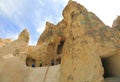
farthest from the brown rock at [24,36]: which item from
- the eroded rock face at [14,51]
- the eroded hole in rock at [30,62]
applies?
the eroded hole in rock at [30,62]

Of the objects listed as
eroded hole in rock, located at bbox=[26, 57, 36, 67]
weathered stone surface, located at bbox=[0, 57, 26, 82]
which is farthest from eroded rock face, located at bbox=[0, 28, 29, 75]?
eroded hole in rock, located at bbox=[26, 57, 36, 67]

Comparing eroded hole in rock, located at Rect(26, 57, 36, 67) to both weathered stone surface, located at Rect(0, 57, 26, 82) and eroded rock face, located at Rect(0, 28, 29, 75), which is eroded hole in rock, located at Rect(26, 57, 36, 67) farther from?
weathered stone surface, located at Rect(0, 57, 26, 82)

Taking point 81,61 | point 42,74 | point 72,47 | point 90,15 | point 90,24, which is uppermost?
point 90,15

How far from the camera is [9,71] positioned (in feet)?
43.2

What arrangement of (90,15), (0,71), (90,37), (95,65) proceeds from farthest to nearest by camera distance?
1. (0,71)
2. (90,15)
3. (90,37)
4. (95,65)

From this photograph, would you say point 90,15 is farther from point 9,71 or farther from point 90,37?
point 9,71

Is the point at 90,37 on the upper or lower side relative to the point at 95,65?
upper

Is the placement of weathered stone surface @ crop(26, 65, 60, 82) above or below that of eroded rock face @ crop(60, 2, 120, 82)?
below

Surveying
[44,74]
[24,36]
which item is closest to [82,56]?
[44,74]

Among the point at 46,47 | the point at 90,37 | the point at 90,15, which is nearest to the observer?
the point at 90,37

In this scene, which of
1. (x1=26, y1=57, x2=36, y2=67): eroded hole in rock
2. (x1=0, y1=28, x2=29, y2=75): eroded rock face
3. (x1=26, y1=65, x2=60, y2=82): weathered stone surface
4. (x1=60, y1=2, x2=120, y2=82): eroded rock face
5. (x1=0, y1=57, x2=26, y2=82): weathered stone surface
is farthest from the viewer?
(x1=26, y1=57, x2=36, y2=67): eroded hole in rock

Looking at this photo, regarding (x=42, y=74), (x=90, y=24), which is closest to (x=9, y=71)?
(x=42, y=74)

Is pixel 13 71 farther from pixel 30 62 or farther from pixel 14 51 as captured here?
pixel 30 62

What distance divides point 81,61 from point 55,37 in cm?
1538
